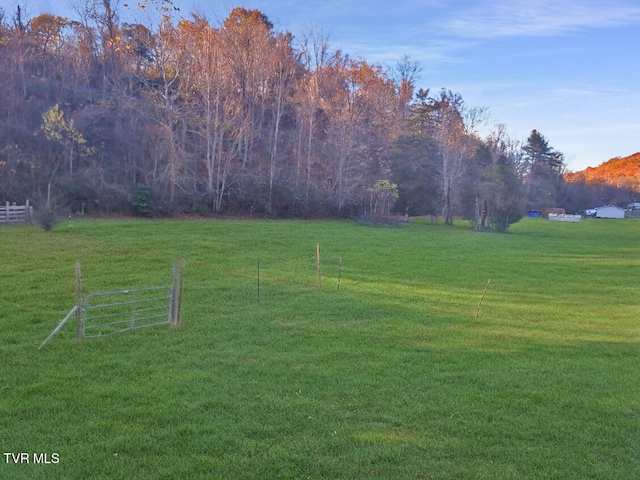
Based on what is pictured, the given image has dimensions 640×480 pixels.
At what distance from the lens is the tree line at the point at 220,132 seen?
32.5 meters

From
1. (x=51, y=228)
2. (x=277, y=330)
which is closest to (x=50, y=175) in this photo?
(x=51, y=228)

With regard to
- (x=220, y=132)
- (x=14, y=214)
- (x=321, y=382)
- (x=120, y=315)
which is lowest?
(x=321, y=382)

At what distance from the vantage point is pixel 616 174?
11206 cm

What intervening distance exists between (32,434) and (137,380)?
1.58m

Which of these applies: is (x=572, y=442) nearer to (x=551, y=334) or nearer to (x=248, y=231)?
(x=551, y=334)

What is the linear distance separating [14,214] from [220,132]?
16275 mm

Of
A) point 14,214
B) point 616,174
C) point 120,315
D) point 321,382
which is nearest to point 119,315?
point 120,315

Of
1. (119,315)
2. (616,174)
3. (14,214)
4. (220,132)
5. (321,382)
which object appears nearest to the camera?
(321,382)

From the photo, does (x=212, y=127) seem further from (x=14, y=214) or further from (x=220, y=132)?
(x=14, y=214)

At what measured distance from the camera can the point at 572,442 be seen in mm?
4922

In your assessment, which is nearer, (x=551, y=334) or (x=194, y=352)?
(x=194, y=352)

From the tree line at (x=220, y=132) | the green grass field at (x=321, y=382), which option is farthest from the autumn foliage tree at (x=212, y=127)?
the green grass field at (x=321, y=382)

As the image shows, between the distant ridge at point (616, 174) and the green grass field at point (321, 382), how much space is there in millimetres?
94747

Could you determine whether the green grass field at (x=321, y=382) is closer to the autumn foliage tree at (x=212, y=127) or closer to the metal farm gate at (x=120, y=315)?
the metal farm gate at (x=120, y=315)
